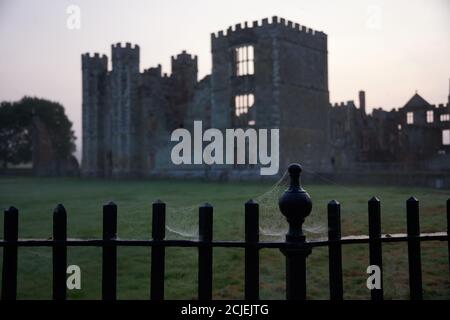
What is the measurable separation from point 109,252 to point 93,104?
49087 millimetres

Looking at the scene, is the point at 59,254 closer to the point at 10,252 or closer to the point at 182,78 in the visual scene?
the point at 10,252

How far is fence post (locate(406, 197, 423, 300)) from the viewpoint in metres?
3.37

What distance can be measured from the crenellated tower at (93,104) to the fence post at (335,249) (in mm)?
47418

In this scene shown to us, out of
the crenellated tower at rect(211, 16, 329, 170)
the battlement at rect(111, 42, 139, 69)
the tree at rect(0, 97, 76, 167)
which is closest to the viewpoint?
the crenellated tower at rect(211, 16, 329, 170)

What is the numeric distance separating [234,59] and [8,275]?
105 feet

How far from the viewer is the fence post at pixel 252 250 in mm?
3162

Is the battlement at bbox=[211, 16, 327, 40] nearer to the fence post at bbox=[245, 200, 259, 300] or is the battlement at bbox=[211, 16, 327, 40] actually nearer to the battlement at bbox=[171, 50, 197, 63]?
the battlement at bbox=[171, 50, 197, 63]

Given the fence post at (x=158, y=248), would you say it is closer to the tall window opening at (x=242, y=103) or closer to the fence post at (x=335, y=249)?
the fence post at (x=335, y=249)

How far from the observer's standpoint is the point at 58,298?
3.21 metres

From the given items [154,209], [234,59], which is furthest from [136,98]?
[154,209]

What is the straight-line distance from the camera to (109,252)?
127 inches

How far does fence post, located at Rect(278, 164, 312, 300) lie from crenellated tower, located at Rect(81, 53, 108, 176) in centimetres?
4745

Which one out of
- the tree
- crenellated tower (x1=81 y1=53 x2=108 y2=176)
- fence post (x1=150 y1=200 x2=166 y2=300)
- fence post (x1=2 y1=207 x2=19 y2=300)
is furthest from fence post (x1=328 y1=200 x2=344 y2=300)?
the tree
